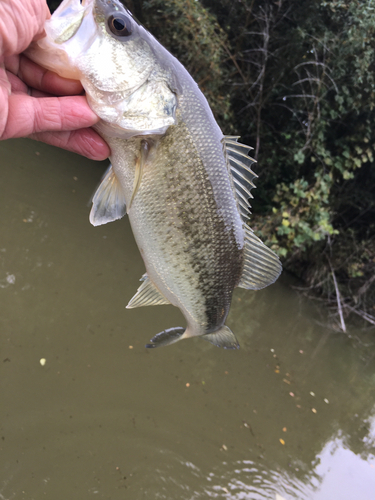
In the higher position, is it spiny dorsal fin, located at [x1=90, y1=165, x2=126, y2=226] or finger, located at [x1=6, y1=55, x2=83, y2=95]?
finger, located at [x1=6, y1=55, x2=83, y2=95]

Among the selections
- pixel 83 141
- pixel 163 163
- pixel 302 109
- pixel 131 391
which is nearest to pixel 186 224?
pixel 163 163

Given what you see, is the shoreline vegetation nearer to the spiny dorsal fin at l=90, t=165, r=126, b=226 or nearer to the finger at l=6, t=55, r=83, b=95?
the spiny dorsal fin at l=90, t=165, r=126, b=226

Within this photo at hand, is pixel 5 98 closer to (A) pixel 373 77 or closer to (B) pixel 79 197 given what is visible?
(B) pixel 79 197

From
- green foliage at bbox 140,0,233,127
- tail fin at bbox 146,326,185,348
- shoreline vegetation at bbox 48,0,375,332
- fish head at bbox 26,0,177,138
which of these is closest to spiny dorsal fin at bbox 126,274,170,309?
tail fin at bbox 146,326,185,348

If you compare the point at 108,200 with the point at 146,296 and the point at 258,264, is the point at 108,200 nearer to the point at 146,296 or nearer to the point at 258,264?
the point at 146,296

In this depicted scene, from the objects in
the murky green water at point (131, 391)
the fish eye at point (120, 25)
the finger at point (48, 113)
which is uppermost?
the fish eye at point (120, 25)

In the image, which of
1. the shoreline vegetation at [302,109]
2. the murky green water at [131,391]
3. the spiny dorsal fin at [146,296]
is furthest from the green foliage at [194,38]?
the spiny dorsal fin at [146,296]

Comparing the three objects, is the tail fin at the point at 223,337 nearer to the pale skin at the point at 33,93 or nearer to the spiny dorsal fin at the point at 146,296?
the spiny dorsal fin at the point at 146,296
